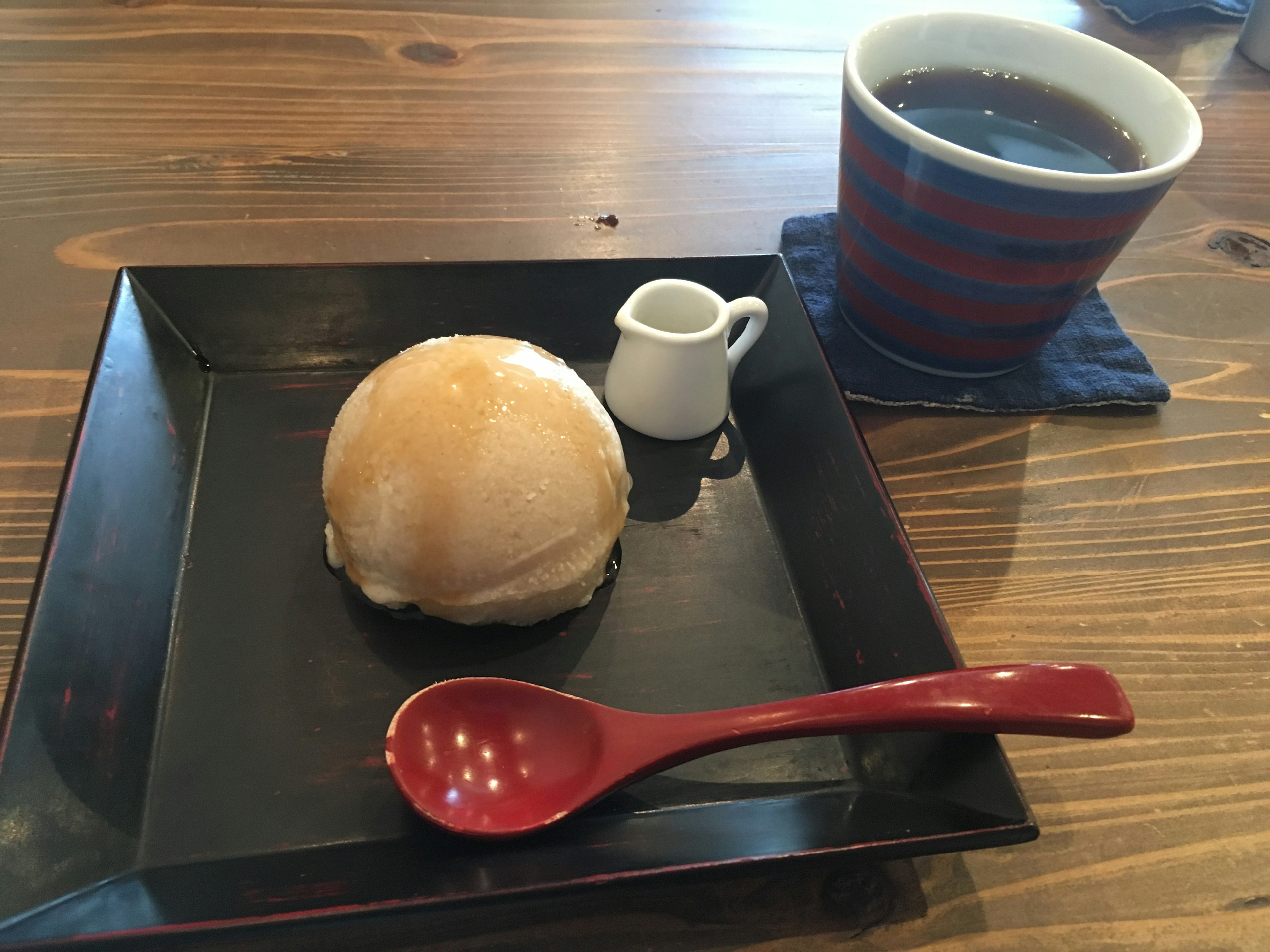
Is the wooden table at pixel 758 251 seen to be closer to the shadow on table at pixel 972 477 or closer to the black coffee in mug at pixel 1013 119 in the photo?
the shadow on table at pixel 972 477

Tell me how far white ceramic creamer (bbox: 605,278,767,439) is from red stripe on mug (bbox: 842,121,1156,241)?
17cm

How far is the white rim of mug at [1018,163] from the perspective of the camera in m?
0.64

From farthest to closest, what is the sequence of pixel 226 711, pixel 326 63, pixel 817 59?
pixel 817 59, pixel 326 63, pixel 226 711

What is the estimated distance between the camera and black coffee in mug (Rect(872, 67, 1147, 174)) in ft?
2.52

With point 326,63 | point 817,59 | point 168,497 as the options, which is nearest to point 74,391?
point 168,497

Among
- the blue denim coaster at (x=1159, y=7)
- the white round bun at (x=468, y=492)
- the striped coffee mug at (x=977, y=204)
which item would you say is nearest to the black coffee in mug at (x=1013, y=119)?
the striped coffee mug at (x=977, y=204)

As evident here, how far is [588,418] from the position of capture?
69cm

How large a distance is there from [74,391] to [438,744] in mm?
555

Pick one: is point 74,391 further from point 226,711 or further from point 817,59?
point 817,59

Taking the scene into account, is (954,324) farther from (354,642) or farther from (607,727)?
(354,642)

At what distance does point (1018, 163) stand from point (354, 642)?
2.41ft

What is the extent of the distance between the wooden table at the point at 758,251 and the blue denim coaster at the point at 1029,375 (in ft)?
0.08

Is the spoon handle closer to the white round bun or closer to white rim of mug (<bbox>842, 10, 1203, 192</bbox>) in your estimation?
the white round bun

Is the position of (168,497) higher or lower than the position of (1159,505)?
higher
